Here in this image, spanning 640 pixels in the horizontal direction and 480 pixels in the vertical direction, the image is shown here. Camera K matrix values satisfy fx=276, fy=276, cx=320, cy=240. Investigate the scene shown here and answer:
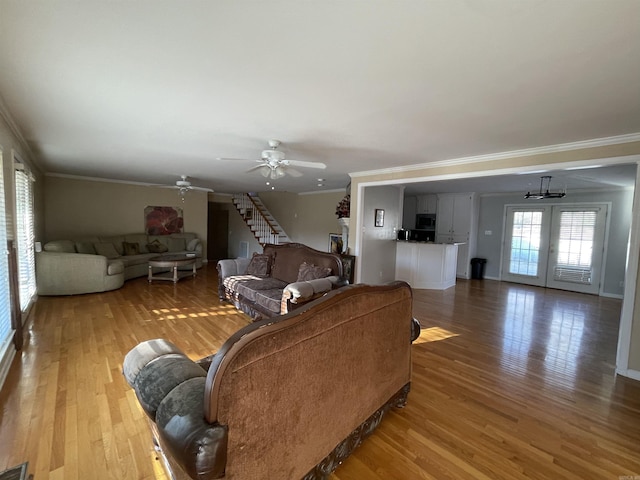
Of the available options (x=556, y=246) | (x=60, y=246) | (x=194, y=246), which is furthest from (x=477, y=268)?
(x=60, y=246)

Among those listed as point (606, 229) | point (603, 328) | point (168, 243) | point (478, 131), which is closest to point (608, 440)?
point (478, 131)

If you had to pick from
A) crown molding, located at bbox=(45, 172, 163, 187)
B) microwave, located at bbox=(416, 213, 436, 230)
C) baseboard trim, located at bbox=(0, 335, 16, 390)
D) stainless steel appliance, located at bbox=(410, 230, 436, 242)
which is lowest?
baseboard trim, located at bbox=(0, 335, 16, 390)

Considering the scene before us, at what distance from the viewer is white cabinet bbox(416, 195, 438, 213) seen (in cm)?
833

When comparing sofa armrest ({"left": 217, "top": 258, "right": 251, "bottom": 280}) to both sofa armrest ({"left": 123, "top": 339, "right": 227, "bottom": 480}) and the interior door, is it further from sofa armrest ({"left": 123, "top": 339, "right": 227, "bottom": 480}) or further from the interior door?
the interior door

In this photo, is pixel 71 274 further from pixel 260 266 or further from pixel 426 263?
pixel 426 263

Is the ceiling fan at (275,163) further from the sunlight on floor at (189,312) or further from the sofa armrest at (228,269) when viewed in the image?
the sunlight on floor at (189,312)

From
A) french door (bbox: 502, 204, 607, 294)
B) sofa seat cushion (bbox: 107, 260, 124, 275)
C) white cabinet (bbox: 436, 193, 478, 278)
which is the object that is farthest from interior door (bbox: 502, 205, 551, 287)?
sofa seat cushion (bbox: 107, 260, 124, 275)

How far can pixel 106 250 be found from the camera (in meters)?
6.42

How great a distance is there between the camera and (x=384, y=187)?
19.8 ft

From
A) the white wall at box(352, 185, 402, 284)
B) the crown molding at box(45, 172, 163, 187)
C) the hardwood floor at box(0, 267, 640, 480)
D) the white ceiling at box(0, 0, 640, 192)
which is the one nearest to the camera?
the white ceiling at box(0, 0, 640, 192)

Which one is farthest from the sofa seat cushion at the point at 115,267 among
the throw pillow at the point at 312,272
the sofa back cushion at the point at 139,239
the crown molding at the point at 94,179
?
the throw pillow at the point at 312,272

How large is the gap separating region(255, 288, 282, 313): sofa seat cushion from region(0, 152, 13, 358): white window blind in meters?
2.45

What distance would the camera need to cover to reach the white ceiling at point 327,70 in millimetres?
1312

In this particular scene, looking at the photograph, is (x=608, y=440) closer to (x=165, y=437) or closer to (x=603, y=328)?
(x=165, y=437)
